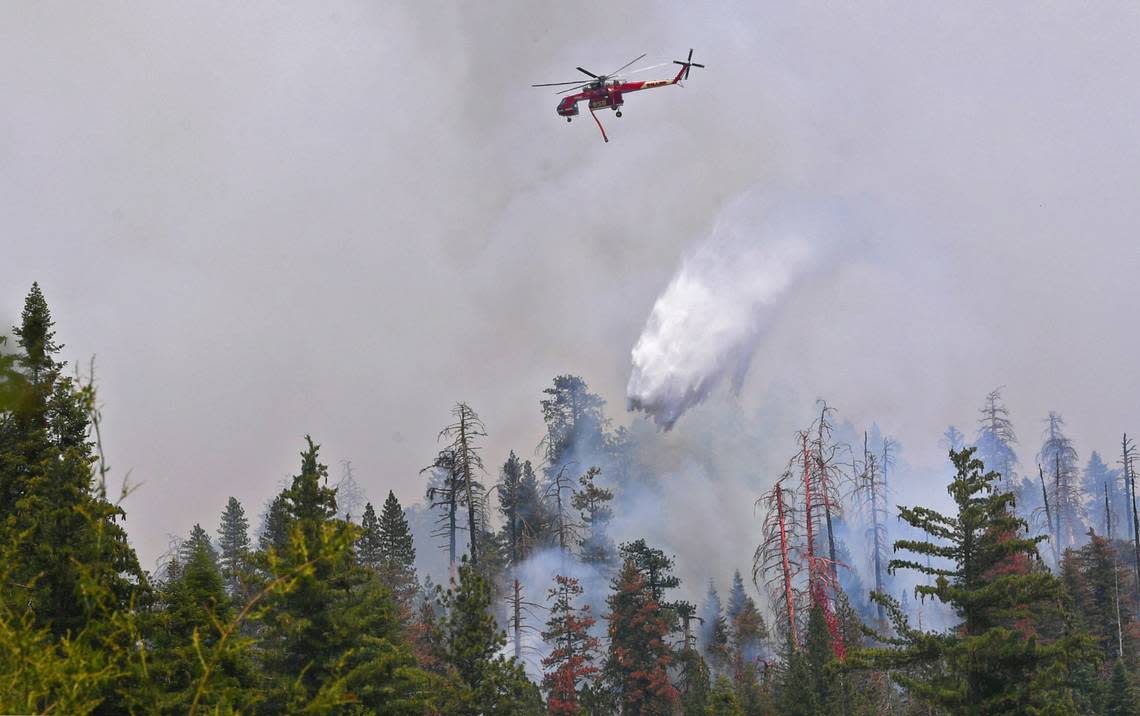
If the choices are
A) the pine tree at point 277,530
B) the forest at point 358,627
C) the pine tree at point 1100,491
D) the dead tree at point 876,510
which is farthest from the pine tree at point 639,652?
the pine tree at point 1100,491

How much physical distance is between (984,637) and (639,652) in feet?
74.3

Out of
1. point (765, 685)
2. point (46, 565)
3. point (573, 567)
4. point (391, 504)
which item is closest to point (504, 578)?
point (573, 567)

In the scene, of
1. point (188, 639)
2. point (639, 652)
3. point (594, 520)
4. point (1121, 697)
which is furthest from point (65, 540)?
point (594, 520)

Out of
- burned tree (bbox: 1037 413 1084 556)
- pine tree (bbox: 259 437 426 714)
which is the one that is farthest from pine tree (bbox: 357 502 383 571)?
burned tree (bbox: 1037 413 1084 556)

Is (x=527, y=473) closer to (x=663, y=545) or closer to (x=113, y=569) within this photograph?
(x=663, y=545)

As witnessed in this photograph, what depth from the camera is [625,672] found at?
1654 inches

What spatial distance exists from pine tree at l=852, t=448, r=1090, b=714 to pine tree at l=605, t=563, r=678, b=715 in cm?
1915

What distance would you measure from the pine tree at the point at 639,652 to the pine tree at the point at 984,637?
754 inches

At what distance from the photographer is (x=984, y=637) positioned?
831 inches

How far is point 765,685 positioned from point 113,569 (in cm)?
3206

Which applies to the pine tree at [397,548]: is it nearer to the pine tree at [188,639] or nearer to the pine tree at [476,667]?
the pine tree at [476,667]

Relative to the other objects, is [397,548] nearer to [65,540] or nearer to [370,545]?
[370,545]

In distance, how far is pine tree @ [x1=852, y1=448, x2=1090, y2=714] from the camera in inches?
832

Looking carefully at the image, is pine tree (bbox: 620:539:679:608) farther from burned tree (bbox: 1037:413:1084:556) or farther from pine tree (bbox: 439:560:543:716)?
burned tree (bbox: 1037:413:1084:556)
